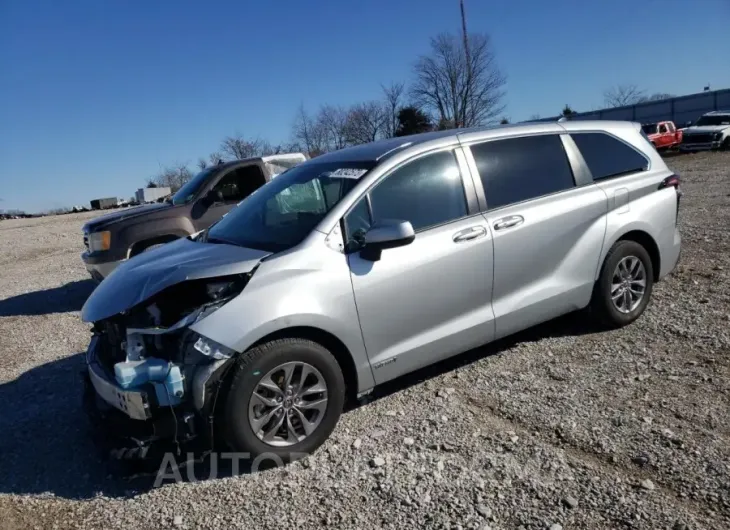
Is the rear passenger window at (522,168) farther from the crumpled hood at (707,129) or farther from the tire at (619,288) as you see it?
the crumpled hood at (707,129)

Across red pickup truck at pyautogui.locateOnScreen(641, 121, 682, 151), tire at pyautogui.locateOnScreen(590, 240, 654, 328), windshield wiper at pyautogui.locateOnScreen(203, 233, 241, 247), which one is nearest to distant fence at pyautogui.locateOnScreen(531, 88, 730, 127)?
red pickup truck at pyautogui.locateOnScreen(641, 121, 682, 151)

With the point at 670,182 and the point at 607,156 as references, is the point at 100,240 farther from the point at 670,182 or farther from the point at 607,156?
the point at 670,182

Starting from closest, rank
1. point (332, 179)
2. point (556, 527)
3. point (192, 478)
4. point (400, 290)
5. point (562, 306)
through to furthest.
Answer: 1. point (556, 527)
2. point (192, 478)
3. point (400, 290)
4. point (332, 179)
5. point (562, 306)

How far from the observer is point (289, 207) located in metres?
4.32

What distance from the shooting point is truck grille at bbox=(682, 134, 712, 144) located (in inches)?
1103

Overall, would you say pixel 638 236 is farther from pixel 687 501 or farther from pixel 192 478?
pixel 192 478

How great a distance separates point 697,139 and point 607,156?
27934 mm

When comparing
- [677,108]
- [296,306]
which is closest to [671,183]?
[296,306]

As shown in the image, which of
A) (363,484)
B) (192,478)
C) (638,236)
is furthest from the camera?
(638,236)

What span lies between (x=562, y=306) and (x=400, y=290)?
165 centimetres

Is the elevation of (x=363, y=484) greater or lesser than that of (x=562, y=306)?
lesser

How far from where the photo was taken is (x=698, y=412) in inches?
141

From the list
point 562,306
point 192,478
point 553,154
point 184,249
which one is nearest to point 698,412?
point 562,306

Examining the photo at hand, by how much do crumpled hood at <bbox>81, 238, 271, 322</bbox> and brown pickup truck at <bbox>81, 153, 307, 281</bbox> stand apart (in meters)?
3.85
